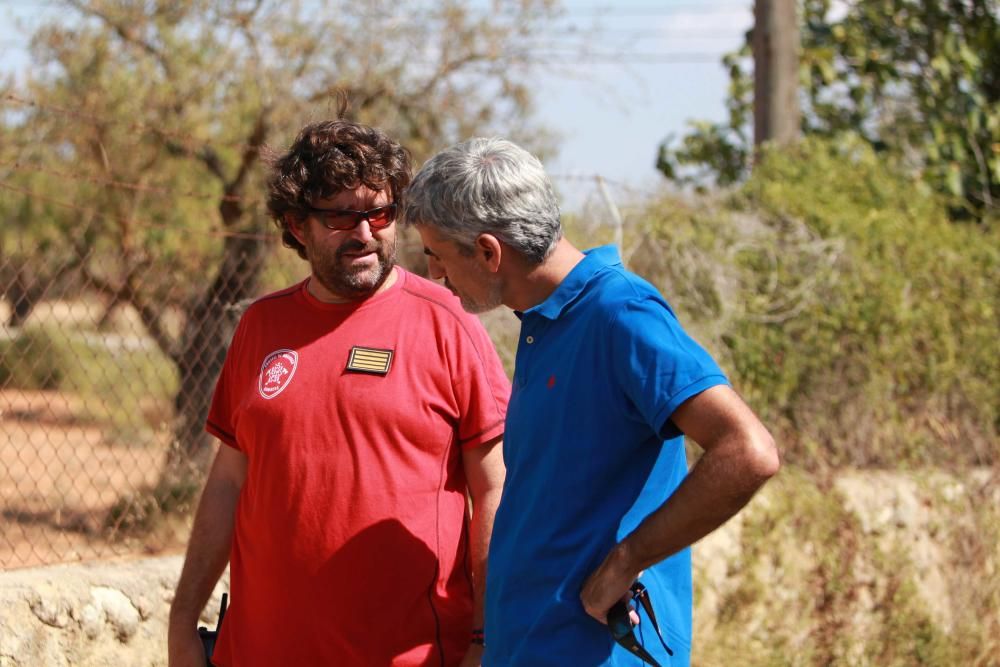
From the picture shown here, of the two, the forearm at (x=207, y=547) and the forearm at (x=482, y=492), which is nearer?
the forearm at (x=482, y=492)

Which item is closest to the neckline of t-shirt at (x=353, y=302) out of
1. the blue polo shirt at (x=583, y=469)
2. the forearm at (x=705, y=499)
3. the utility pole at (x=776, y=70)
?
the blue polo shirt at (x=583, y=469)

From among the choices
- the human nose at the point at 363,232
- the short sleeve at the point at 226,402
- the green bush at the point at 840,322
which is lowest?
the green bush at the point at 840,322

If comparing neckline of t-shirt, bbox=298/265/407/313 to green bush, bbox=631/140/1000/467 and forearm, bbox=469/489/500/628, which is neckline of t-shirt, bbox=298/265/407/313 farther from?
green bush, bbox=631/140/1000/467

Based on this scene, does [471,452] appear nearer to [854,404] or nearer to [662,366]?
[662,366]

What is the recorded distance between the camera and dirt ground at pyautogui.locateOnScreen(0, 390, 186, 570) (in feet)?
14.9

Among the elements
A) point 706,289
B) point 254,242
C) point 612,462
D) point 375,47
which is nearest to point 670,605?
point 612,462

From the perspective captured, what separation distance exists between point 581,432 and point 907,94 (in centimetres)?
948

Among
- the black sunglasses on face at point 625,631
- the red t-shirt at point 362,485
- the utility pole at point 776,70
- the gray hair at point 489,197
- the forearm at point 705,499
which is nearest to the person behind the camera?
the forearm at point 705,499

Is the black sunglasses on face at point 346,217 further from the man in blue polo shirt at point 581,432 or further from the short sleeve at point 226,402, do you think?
the man in blue polo shirt at point 581,432

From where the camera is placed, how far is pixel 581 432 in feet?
6.67

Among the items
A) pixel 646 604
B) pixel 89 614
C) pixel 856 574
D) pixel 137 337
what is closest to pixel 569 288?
pixel 646 604

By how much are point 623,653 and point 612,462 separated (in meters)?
0.34

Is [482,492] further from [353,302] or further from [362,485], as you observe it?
[353,302]

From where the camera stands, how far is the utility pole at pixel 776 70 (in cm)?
872
